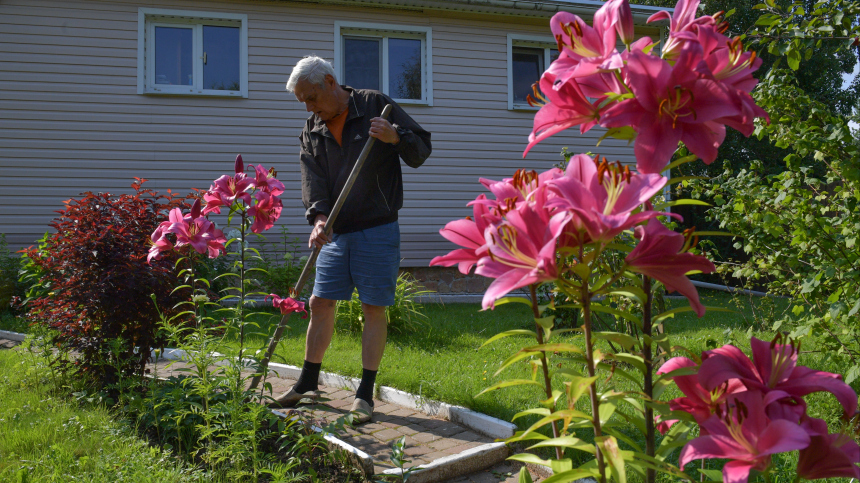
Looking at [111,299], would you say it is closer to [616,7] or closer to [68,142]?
[616,7]

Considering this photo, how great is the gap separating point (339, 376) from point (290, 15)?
6756 mm

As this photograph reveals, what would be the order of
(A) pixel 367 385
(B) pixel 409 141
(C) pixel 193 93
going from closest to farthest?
(B) pixel 409 141 → (A) pixel 367 385 → (C) pixel 193 93

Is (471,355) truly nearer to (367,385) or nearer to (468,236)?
(367,385)

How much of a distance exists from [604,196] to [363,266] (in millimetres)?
2684

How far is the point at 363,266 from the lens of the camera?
3531 mm

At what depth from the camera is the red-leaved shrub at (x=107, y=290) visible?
3639 mm

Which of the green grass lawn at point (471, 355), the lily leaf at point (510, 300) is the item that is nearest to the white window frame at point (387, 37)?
the green grass lawn at point (471, 355)

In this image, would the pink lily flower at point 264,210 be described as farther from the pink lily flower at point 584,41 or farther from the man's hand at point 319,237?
the pink lily flower at point 584,41

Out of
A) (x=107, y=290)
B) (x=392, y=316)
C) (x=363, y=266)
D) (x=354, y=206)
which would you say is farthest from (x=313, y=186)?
(x=392, y=316)

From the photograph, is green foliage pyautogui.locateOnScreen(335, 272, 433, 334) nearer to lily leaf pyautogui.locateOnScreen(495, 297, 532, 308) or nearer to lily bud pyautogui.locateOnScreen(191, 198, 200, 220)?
lily bud pyautogui.locateOnScreen(191, 198, 200, 220)

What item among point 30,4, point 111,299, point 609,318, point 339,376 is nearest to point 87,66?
point 30,4

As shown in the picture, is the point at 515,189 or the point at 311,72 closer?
the point at 515,189

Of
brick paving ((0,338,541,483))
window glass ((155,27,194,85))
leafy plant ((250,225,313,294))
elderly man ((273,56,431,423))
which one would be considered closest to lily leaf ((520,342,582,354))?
brick paving ((0,338,541,483))

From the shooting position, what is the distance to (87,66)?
336 inches
